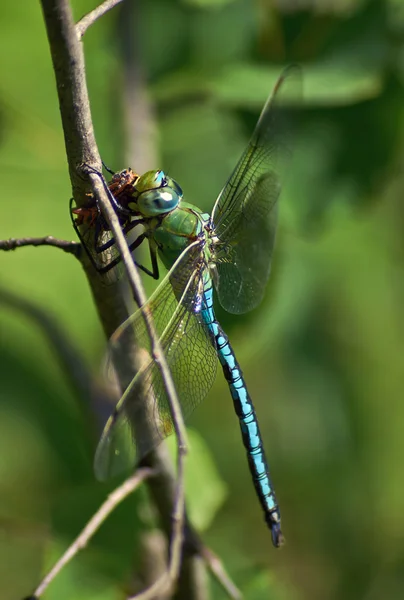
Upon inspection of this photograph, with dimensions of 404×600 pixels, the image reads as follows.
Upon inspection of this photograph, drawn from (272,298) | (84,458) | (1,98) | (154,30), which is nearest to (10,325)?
(84,458)

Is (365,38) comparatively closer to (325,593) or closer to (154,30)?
(154,30)

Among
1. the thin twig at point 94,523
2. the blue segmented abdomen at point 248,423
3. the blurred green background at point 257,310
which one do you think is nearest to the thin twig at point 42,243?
the thin twig at point 94,523

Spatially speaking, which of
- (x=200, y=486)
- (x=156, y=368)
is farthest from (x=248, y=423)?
(x=156, y=368)

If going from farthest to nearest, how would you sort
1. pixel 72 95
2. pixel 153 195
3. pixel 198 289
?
pixel 198 289 → pixel 153 195 → pixel 72 95

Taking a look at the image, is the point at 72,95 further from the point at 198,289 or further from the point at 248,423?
the point at 248,423

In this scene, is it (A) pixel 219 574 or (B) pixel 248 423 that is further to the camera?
(B) pixel 248 423

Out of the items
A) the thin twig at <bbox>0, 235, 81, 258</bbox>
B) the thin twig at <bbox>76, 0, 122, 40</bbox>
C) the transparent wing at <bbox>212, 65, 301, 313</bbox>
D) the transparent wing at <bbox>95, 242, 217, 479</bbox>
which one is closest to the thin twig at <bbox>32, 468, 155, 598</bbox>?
the transparent wing at <bbox>95, 242, 217, 479</bbox>
